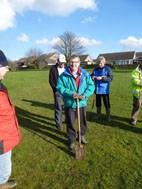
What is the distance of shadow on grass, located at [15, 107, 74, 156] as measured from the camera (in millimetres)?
6871

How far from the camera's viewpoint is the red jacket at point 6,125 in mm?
3488

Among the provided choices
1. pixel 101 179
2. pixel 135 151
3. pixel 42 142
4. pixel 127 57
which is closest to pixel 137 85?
pixel 135 151

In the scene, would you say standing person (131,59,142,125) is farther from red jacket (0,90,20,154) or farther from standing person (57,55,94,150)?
red jacket (0,90,20,154)

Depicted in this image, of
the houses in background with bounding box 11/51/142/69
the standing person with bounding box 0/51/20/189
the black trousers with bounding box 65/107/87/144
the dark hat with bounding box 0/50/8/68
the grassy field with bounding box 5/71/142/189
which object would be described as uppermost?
the dark hat with bounding box 0/50/8/68

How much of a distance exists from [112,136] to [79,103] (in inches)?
67.9

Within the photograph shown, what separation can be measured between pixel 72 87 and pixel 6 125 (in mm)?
2511

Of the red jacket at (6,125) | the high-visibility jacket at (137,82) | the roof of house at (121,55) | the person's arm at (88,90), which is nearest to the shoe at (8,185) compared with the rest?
the red jacket at (6,125)

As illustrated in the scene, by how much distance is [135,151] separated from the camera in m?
5.90

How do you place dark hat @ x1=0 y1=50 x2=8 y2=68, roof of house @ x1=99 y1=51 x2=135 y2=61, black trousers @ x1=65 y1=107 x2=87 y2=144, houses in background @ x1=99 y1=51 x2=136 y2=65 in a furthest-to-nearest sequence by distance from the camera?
1. roof of house @ x1=99 y1=51 x2=135 y2=61
2. houses in background @ x1=99 y1=51 x2=136 y2=65
3. black trousers @ x1=65 y1=107 x2=87 y2=144
4. dark hat @ x1=0 y1=50 x2=8 y2=68

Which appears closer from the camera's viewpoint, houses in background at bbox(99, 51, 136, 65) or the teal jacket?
the teal jacket

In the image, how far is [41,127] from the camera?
8125mm

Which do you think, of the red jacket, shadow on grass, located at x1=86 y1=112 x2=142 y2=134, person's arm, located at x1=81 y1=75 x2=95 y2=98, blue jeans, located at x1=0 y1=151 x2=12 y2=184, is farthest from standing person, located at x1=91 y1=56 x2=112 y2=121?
blue jeans, located at x1=0 y1=151 x2=12 y2=184

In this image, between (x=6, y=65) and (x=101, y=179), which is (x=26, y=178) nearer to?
(x=101, y=179)

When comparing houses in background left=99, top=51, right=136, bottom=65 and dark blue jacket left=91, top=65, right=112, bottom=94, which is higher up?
dark blue jacket left=91, top=65, right=112, bottom=94
